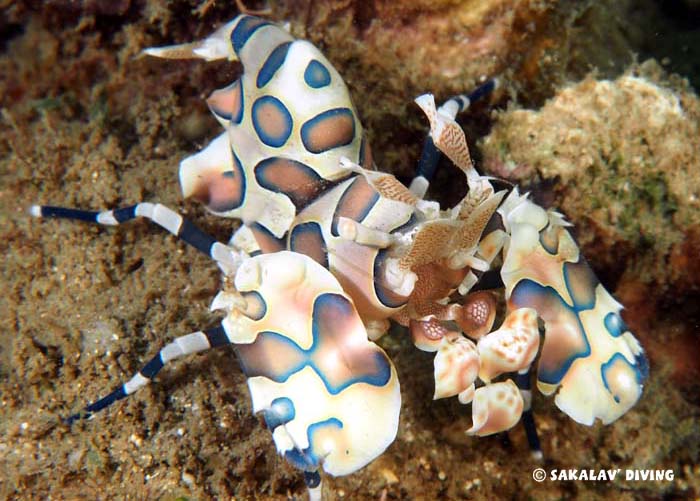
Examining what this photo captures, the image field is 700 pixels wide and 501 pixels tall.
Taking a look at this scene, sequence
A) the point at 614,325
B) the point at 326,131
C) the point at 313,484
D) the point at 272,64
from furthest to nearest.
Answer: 1. the point at 272,64
2. the point at 326,131
3. the point at 614,325
4. the point at 313,484

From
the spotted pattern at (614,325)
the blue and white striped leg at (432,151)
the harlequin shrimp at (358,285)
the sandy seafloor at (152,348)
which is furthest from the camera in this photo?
the blue and white striped leg at (432,151)

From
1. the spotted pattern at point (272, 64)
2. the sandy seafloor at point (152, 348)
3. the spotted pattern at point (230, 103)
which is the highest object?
the spotted pattern at point (272, 64)

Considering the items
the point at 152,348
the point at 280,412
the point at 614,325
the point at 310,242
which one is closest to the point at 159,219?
the point at 152,348

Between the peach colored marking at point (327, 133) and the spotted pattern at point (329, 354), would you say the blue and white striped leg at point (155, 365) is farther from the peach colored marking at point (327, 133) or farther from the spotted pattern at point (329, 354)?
the peach colored marking at point (327, 133)

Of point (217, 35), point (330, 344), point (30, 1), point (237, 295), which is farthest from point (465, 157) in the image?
point (30, 1)

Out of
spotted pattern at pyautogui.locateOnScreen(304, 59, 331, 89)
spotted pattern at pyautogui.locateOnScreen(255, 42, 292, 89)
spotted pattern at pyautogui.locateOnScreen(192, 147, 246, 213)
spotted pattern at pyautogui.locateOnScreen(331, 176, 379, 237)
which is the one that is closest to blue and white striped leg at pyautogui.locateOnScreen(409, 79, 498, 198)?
spotted pattern at pyautogui.locateOnScreen(331, 176, 379, 237)

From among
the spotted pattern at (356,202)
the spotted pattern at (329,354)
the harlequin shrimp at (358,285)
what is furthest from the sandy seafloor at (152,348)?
the spotted pattern at (356,202)

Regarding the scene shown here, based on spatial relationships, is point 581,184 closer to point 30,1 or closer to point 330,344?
point 330,344

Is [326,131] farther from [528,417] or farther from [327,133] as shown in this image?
[528,417]
